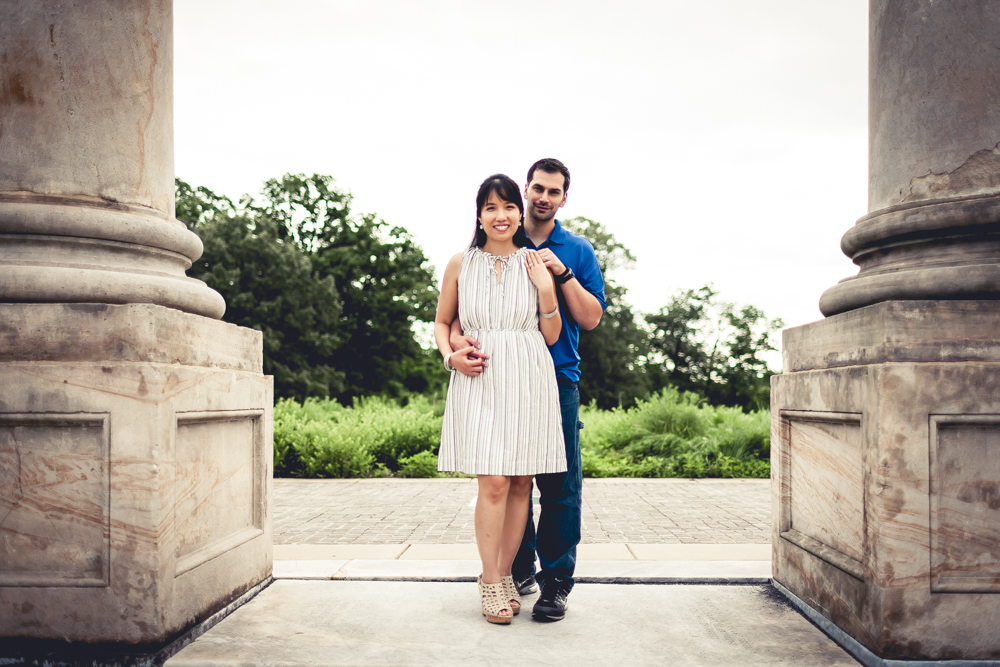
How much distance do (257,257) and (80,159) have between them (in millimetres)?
28385

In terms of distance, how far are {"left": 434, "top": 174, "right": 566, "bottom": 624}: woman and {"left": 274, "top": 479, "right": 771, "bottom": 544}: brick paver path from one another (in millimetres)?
2202

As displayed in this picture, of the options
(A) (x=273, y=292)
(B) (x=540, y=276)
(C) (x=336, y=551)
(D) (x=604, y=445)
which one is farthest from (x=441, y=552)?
(A) (x=273, y=292)

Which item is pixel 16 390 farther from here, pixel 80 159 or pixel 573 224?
pixel 573 224

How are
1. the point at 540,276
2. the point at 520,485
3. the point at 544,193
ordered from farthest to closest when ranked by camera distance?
the point at 544,193
the point at 520,485
the point at 540,276

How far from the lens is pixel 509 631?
10.6ft

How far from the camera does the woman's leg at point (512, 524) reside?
347cm

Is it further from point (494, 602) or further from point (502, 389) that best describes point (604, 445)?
point (502, 389)

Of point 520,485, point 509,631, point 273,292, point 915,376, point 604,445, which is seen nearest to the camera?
point 915,376

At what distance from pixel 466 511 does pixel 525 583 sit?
3330 millimetres

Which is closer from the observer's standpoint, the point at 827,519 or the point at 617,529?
the point at 827,519

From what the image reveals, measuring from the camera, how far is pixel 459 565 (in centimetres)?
439

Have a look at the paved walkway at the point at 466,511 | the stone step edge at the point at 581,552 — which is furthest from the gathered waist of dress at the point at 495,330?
the paved walkway at the point at 466,511

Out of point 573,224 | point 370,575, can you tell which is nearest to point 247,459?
point 370,575

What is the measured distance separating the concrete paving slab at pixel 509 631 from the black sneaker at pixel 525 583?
0.23 m
